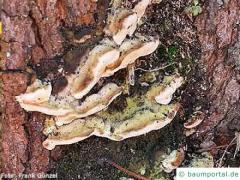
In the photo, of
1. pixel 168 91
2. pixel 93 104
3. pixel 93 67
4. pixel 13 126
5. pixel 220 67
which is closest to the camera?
pixel 93 67

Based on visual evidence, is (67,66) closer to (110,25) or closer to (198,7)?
(110,25)

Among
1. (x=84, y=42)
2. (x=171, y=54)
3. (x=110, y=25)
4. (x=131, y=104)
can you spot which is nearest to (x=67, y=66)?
(x=84, y=42)

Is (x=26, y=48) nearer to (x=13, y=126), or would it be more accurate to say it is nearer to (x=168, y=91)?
(x=13, y=126)

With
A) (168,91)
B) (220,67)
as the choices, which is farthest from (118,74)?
(220,67)

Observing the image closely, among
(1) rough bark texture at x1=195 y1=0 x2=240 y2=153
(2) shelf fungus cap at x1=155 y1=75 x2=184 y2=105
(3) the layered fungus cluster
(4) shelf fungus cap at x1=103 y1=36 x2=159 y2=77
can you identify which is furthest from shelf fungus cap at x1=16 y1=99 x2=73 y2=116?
(1) rough bark texture at x1=195 y1=0 x2=240 y2=153

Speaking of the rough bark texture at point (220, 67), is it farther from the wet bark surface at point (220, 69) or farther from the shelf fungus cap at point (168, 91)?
the shelf fungus cap at point (168, 91)

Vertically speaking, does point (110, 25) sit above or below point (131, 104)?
above

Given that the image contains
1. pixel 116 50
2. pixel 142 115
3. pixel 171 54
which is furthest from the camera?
pixel 171 54
